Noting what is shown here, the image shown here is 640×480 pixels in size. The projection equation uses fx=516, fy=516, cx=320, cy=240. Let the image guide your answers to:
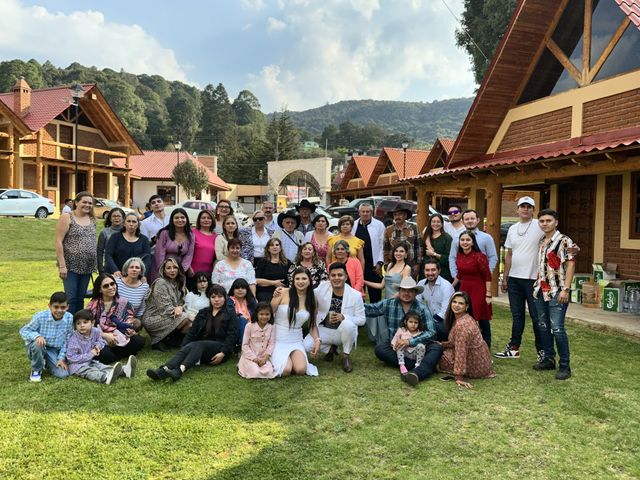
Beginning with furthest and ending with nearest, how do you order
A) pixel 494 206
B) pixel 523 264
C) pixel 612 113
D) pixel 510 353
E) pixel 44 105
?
pixel 44 105
pixel 494 206
pixel 612 113
pixel 510 353
pixel 523 264

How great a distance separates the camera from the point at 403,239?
664 centimetres

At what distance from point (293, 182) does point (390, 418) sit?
2718 inches

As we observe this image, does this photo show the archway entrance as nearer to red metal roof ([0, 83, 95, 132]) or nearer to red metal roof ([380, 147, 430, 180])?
red metal roof ([380, 147, 430, 180])

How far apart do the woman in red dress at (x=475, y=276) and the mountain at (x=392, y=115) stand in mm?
143451

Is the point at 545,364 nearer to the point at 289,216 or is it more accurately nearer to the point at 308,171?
the point at 289,216

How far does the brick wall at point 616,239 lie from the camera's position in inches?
369

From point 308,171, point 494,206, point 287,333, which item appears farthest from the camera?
point 308,171

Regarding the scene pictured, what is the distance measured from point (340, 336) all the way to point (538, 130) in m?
7.04

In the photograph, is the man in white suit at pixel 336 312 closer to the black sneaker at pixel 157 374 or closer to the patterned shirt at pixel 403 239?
the patterned shirt at pixel 403 239

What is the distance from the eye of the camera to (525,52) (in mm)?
10328

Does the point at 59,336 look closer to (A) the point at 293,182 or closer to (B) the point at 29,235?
(B) the point at 29,235

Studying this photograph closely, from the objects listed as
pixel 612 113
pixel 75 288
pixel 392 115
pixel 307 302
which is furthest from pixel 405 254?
pixel 392 115

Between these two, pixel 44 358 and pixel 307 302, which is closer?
pixel 44 358

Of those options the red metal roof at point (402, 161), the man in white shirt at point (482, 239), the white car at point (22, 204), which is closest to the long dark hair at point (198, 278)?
the man in white shirt at point (482, 239)
